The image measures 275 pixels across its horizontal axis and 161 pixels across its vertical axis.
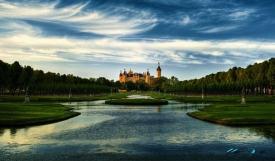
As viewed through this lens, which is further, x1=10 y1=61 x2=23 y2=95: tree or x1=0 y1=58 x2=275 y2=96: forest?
x1=10 y1=61 x2=23 y2=95: tree

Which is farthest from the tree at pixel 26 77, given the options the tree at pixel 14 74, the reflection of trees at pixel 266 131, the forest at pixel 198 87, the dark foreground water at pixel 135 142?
the reflection of trees at pixel 266 131

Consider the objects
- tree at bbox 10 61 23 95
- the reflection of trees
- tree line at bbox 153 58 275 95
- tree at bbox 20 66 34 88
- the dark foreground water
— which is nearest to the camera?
the dark foreground water

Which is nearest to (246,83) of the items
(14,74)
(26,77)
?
(26,77)

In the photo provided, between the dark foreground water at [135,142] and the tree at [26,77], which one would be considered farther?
the tree at [26,77]

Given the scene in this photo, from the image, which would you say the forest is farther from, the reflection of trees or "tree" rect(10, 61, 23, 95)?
the reflection of trees

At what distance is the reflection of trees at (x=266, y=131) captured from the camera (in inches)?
939

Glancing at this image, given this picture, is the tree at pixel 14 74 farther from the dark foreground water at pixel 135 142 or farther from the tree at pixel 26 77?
the dark foreground water at pixel 135 142

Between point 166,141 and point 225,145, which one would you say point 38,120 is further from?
point 225,145

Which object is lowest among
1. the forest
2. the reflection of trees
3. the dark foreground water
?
the dark foreground water

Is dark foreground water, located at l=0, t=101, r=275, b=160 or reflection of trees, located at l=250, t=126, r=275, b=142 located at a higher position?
reflection of trees, located at l=250, t=126, r=275, b=142

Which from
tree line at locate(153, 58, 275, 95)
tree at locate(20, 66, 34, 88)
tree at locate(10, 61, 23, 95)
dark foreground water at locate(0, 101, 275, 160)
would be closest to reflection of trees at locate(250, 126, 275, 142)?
dark foreground water at locate(0, 101, 275, 160)

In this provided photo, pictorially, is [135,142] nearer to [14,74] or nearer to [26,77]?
[14,74]

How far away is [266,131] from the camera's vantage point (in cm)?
2622

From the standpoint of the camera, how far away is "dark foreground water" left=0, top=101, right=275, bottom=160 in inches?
703
